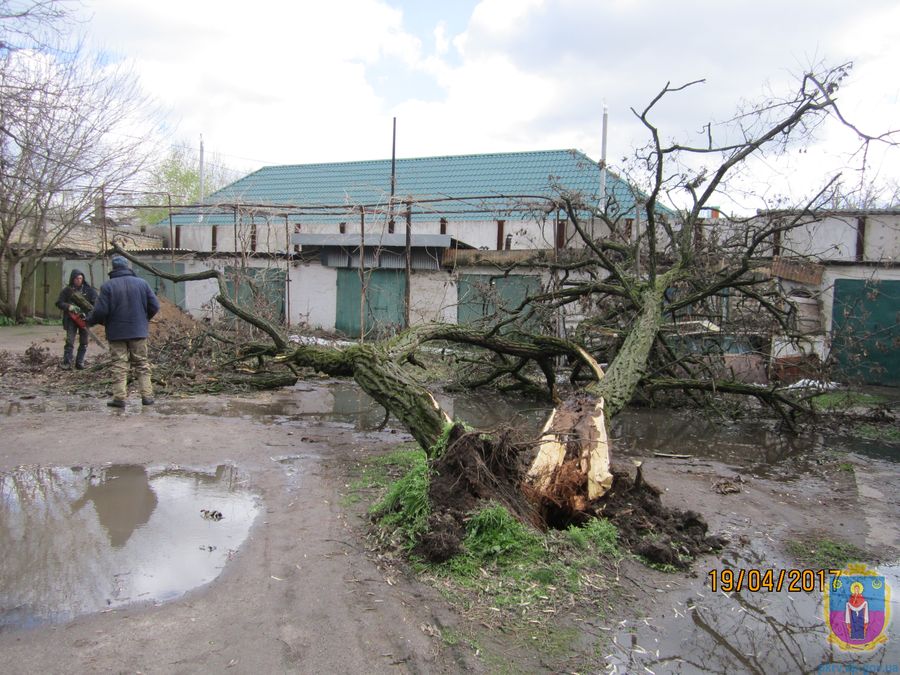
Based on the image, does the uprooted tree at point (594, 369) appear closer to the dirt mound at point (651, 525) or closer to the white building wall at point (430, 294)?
the dirt mound at point (651, 525)

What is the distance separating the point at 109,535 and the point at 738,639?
354 centimetres

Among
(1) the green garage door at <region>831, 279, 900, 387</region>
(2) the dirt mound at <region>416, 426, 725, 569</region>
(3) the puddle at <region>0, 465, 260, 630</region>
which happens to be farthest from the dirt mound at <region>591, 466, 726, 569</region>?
(1) the green garage door at <region>831, 279, 900, 387</region>

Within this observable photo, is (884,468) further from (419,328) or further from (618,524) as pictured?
→ (419,328)

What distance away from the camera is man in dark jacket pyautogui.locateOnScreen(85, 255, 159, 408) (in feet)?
24.3

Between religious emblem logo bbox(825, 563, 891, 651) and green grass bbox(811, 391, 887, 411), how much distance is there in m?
4.52

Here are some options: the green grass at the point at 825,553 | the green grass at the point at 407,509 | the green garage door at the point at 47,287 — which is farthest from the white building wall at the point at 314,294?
the green grass at the point at 825,553

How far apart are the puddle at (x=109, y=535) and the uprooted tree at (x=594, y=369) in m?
1.37

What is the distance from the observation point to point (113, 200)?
56.0 feet

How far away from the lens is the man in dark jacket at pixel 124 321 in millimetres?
7406

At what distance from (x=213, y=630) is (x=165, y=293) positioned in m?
17.5

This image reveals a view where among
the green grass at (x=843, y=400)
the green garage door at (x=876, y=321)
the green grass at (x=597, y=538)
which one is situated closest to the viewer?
the green grass at (x=597, y=538)

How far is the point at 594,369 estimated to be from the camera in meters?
7.15

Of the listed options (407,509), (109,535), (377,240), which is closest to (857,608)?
(407,509)

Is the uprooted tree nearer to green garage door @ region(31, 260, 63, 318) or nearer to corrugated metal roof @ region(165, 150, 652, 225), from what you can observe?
corrugated metal roof @ region(165, 150, 652, 225)
